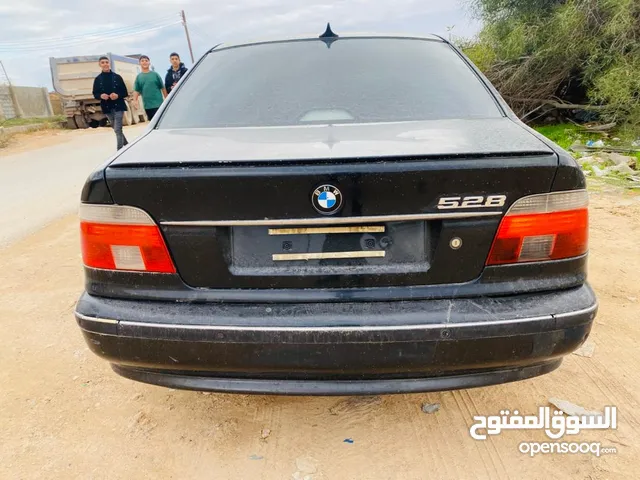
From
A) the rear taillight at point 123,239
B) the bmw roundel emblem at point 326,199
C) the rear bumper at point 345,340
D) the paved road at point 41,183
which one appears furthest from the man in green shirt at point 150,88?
the bmw roundel emblem at point 326,199

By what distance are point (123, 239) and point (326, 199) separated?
0.74 meters

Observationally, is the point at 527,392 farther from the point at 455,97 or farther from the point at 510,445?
the point at 455,97

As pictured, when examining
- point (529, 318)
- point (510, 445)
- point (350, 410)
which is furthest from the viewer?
point (350, 410)

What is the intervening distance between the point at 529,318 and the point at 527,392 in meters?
0.87

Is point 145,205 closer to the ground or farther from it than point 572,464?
farther from it

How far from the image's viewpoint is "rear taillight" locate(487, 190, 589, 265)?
1.62 metres

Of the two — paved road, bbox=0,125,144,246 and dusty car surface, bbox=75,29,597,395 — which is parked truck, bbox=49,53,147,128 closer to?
paved road, bbox=0,125,144,246

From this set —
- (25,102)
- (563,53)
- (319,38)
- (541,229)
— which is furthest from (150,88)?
(25,102)

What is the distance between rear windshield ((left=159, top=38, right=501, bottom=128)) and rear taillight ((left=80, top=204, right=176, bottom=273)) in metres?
0.75

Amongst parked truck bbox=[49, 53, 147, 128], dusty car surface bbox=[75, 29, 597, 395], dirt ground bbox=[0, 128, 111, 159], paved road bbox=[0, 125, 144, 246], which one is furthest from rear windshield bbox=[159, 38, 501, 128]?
parked truck bbox=[49, 53, 147, 128]

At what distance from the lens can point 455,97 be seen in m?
2.30

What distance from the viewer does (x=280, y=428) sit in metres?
2.12

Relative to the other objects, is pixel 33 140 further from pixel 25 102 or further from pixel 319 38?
pixel 319 38

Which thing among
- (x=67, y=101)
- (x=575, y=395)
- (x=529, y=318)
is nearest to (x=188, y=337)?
(x=529, y=318)
